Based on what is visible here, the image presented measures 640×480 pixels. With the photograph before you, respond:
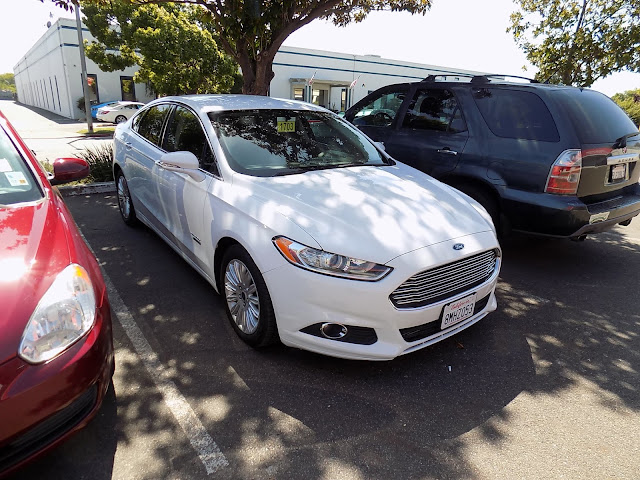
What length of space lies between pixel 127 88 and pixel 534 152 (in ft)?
103

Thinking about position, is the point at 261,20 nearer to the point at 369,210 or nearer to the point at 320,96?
the point at 369,210

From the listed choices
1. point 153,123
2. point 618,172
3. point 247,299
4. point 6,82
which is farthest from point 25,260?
point 6,82

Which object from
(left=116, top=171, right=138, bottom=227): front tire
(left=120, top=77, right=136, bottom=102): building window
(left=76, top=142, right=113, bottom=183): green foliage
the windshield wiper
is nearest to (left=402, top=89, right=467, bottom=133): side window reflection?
the windshield wiper

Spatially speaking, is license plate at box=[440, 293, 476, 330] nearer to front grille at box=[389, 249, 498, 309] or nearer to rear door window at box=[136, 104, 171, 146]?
front grille at box=[389, 249, 498, 309]

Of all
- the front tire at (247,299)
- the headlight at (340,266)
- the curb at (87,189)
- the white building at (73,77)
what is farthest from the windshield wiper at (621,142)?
the white building at (73,77)

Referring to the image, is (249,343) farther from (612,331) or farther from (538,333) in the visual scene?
(612,331)

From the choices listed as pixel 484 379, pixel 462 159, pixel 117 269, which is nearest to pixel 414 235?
pixel 484 379

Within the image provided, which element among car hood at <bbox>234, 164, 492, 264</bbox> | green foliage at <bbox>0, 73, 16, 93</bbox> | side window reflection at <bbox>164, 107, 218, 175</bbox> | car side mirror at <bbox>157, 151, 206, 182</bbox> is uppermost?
green foliage at <bbox>0, 73, 16, 93</bbox>

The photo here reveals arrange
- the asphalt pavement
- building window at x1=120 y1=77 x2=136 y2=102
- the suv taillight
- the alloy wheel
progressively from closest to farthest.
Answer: the asphalt pavement
the alloy wheel
the suv taillight
building window at x1=120 y1=77 x2=136 y2=102

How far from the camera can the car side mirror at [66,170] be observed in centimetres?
324

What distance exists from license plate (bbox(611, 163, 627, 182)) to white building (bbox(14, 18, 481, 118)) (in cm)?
2831

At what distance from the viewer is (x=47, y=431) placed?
1.76m

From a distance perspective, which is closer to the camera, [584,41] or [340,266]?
[340,266]

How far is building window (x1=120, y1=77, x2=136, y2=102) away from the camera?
29.6 meters
